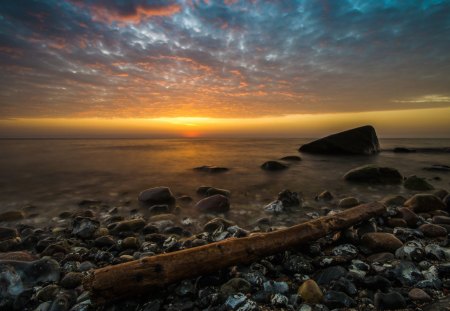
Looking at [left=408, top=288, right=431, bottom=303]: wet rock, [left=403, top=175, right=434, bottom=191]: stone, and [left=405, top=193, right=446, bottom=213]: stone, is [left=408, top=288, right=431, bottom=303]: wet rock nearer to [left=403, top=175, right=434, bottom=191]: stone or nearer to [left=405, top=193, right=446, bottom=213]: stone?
[left=405, top=193, right=446, bottom=213]: stone

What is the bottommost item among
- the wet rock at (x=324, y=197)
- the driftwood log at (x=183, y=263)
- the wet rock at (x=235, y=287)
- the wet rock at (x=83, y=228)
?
the wet rock at (x=324, y=197)

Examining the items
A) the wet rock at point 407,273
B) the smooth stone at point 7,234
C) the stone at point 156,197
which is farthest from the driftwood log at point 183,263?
the stone at point 156,197


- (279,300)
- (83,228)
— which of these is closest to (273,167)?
(83,228)

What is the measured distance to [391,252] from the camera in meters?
3.66

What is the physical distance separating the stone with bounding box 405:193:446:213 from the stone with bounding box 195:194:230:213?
472 centimetres

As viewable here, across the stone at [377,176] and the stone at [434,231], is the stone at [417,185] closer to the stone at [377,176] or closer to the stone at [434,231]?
the stone at [377,176]

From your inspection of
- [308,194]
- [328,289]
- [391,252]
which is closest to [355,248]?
[391,252]

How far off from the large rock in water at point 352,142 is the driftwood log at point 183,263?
18749mm

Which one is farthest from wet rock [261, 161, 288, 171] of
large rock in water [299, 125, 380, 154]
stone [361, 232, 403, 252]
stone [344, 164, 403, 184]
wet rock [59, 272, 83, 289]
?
wet rock [59, 272, 83, 289]

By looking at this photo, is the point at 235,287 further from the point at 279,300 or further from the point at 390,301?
the point at 390,301

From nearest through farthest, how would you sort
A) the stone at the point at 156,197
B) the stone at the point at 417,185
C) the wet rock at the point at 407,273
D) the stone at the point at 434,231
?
the wet rock at the point at 407,273, the stone at the point at 434,231, the stone at the point at 156,197, the stone at the point at 417,185

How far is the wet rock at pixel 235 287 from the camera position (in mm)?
2700

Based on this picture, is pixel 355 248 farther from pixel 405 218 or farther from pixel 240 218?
pixel 240 218

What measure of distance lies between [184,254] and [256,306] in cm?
94
